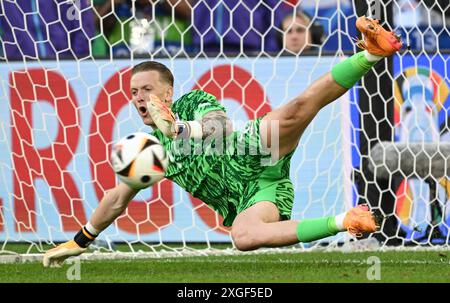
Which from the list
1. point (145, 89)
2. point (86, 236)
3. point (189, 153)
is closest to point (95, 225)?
point (86, 236)

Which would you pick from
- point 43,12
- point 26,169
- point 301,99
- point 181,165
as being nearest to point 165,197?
point 26,169

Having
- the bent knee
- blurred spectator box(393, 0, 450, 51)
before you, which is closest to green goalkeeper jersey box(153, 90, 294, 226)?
the bent knee

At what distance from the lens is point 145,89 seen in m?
6.17

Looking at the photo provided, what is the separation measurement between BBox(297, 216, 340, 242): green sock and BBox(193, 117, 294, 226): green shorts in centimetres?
52

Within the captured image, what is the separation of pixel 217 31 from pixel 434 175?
2.05m

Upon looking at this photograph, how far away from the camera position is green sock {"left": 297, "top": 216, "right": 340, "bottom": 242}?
5.35m

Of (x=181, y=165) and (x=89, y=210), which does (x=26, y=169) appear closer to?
→ (x=89, y=210)

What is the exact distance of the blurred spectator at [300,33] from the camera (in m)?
8.37

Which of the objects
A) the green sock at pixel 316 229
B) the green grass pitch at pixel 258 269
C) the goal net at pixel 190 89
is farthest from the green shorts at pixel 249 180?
the goal net at pixel 190 89

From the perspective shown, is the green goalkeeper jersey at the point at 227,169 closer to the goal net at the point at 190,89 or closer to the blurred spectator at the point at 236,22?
the goal net at the point at 190,89

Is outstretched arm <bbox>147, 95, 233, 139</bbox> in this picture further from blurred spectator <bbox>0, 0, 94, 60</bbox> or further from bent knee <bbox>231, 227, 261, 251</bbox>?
blurred spectator <bbox>0, 0, 94, 60</bbox>

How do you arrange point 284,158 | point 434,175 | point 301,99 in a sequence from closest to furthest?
→ point 301,99 → point 284,158 → point 434,175

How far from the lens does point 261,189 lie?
235 inches

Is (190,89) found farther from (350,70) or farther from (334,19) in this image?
(350,70)
